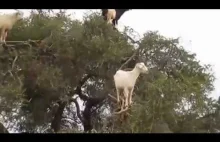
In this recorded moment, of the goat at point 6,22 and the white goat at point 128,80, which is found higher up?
the goat at point 6,22

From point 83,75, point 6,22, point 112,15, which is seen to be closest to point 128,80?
point 83,75

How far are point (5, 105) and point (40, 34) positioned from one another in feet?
1.63

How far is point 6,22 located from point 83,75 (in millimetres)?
459

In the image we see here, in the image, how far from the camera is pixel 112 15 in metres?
2.13

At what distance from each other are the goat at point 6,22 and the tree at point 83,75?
0.06 meters

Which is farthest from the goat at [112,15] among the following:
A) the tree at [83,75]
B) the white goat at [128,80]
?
the white goat at [128,80]

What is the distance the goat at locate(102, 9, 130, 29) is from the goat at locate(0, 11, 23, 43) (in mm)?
442

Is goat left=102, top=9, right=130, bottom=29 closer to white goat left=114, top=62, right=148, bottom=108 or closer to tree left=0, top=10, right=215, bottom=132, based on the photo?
tree left=0, top=10, right=215, bottom=132

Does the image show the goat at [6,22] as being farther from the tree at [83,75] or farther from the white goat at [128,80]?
the white goat at [128,80]

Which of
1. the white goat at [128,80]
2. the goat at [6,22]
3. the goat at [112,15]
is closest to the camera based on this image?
the white goat at [128,80]

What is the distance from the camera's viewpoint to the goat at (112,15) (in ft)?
6.95
